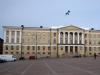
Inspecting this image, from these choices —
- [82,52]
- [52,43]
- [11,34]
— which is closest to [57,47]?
[52,43]

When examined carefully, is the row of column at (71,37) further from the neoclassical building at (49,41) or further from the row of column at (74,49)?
the row of column at (74,49)

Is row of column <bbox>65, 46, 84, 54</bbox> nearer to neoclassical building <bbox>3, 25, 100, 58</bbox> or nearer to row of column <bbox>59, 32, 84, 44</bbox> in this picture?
neoclassical building <bbox>3, 25, 100, 58</bbox>

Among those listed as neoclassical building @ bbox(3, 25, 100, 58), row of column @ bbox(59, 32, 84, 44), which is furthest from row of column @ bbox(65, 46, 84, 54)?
row of column @ bbox(59, 32, 84, 44)

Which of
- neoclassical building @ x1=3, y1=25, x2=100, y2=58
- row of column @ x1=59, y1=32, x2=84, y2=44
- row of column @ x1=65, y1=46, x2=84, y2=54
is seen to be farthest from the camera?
row of column @ x1=59, y1=32, x2=84, y2=44

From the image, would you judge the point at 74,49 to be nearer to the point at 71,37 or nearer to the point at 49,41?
the point at 71,37

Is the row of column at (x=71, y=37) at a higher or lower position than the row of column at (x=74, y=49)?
higher

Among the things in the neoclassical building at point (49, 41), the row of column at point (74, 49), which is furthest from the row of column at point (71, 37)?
the row of column at point (74, 49)

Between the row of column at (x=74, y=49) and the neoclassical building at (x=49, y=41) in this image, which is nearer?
the neoclassical building at (x=49, y=41)

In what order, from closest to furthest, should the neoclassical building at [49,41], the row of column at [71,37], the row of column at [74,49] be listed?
the neoclassical building at [49,41] → the row of column at [74,49] → the row of column at [71,37]

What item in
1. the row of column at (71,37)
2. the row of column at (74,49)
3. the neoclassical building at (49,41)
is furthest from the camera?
the row of column at (71,37)

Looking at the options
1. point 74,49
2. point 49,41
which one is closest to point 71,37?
point 74,49

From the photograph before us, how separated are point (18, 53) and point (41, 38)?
14301 mm

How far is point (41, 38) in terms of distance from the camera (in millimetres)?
131750

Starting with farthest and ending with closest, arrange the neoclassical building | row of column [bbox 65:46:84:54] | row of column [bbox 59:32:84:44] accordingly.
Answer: row of column [bbox 59:32:84:44] < row of column [bbox 65:46:84:54] < the neoclassical building
